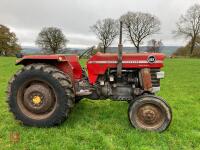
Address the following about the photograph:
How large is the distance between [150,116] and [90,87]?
4.57ft

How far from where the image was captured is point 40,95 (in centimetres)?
546

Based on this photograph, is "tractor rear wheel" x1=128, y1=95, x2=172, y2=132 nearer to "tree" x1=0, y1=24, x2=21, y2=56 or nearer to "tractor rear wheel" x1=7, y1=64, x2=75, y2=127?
"tractor rear wheel" x1=7, y1=64, x2=75, y2=127

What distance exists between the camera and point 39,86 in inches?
215

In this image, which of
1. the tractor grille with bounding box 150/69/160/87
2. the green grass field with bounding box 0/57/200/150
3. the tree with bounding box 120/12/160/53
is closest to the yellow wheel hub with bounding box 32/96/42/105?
the green grass field with bounding box 0/57/200/150

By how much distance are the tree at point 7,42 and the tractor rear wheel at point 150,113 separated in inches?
2372

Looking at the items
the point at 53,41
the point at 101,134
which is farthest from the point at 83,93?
the point at 53,41

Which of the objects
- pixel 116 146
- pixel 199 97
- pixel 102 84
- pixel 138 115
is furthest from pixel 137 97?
pixel 199 97

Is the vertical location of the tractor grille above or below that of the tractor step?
above

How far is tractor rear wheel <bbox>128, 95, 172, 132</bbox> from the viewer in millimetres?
5258

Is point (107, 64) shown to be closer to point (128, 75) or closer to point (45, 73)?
point (128, 75)

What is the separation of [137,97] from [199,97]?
4267mm

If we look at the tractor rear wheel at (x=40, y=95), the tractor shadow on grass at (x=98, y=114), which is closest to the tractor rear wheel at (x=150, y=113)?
the tractor shadow on grass at (x=98, y=114)

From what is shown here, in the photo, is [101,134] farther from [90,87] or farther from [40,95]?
[40,95]

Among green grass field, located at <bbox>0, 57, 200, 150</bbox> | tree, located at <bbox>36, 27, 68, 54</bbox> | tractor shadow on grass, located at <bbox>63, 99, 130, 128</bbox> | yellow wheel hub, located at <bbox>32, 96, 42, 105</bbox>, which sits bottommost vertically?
green grass field, located at <bbox>0, 57, 200, 150</bbox>
